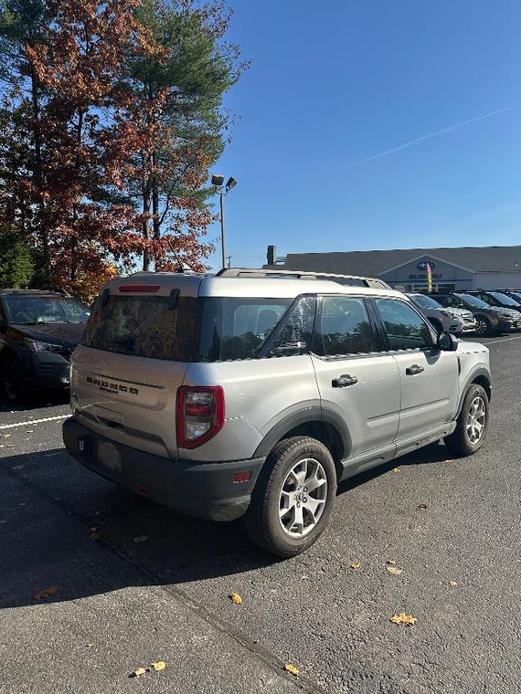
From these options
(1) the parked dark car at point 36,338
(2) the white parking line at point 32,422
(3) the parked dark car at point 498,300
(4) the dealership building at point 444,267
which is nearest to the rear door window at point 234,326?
(2) the white parking line at point 32,422

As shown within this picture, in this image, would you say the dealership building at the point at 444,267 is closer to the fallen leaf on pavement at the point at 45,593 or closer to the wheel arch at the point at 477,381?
the wheel arch at the point at 477,381

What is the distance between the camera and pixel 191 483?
3027 millimetres

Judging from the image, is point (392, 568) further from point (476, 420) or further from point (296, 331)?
point (476, 420)

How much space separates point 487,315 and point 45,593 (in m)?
20.1

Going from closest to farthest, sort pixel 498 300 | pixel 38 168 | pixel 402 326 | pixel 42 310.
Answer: pixel 402 326, pixel 42 310, pixel 38 168, pixel 498 300

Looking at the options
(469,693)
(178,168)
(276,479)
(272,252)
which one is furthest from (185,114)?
(272,252)

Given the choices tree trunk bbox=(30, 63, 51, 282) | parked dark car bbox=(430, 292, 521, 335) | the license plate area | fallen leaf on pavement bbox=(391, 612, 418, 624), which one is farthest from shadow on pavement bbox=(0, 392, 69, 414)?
parked dark car bbox=(430, 292, 521, 335)

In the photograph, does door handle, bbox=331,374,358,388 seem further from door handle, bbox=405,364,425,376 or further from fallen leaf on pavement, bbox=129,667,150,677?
fallen leaf on pavement, bbox=129,667,150,677

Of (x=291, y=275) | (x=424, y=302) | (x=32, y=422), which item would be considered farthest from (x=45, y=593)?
(x=424, y=302)

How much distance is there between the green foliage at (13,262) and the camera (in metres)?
13.8

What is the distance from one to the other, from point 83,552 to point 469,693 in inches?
93.6

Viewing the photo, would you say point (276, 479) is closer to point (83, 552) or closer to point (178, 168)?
point (83, 552)

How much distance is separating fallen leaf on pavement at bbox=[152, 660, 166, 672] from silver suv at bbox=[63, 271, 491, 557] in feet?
2.70

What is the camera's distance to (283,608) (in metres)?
2.89
